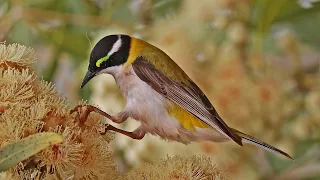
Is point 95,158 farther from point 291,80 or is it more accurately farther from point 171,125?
point 291,80

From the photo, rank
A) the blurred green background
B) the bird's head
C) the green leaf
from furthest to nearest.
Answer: the blurred green background, the bird's head, the green leaf

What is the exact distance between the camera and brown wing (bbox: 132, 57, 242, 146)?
0.66m

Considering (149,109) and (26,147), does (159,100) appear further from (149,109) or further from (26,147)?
(26,147)

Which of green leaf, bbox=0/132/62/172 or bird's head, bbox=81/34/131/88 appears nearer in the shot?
green leaf, bbox=0/132/62/172

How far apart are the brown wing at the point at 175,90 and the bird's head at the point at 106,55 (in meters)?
0.02

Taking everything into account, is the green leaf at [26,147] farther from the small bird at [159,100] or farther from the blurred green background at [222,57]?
the blurred green background at [222,57]

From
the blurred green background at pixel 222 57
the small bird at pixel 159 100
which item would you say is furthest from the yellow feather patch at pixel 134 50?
the blurred green background at pixel 222 57

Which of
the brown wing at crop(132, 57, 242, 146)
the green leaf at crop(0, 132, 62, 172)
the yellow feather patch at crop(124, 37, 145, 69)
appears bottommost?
the green leaf at crop(0, 132, 62, 172)

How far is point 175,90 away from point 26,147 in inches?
11.2

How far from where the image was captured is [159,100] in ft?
2.21

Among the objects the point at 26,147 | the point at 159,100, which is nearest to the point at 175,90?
the point at 159,100

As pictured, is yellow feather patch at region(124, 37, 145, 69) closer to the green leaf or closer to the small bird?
the small bird

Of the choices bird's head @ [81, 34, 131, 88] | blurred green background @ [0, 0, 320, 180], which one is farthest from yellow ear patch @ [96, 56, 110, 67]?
blurred green background @ [0, 0, 320, 180]

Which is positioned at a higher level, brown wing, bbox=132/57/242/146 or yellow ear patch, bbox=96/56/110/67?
brown wing, bbox=132/57/242/146
